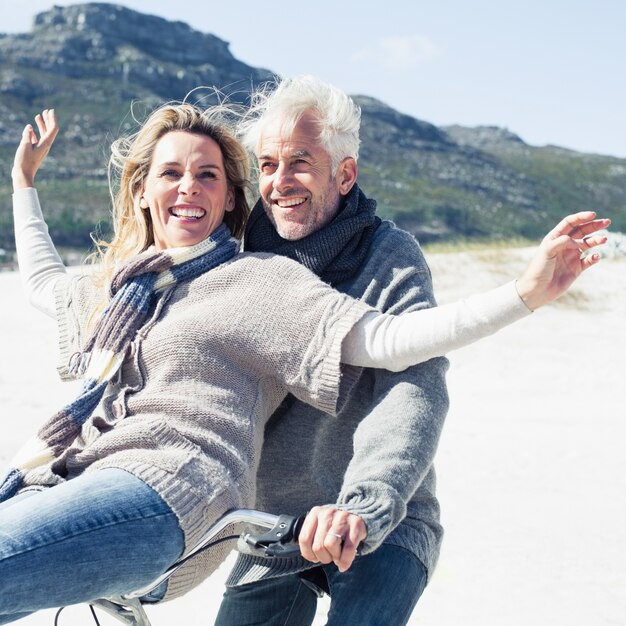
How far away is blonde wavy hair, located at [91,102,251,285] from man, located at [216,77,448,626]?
0.08m

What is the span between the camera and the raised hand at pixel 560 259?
1.90m

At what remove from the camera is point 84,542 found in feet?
5.77

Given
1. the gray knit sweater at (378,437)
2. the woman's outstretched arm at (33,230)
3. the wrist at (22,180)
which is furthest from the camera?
the wrist at (22,180)

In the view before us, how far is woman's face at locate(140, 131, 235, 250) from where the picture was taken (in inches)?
96.7

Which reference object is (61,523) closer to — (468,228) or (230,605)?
(230,605)

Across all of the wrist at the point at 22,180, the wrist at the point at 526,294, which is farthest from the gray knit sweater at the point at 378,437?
the wrist at the point at 22,180

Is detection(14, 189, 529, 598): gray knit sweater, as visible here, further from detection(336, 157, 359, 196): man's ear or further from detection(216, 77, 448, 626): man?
detection(336, 157, 359, 196): man's ear

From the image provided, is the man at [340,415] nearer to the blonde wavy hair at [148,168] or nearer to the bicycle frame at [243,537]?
the blonde wavy hair at [148,168]

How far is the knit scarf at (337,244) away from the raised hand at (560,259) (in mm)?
576

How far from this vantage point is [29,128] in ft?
9.55

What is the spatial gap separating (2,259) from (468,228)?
26.8m

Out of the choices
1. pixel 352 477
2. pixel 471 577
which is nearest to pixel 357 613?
pixel 352 477

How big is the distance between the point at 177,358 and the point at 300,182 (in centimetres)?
60

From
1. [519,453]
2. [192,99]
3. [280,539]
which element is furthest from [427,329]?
[192,99]
